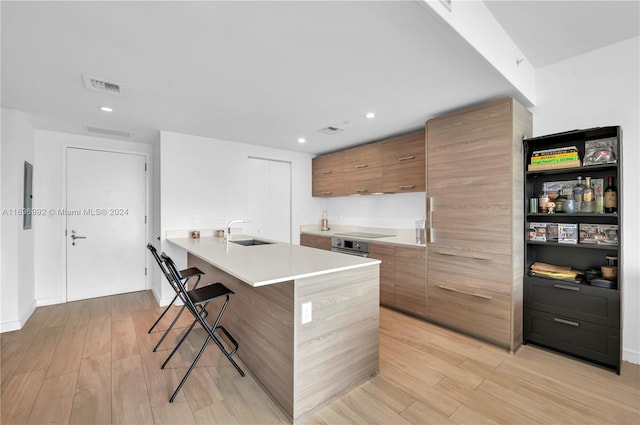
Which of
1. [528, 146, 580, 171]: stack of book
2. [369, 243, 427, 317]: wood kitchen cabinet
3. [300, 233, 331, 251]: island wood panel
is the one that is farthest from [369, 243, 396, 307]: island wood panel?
[528, 146, 580, 171]: stack of book

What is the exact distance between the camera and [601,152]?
7.07ft

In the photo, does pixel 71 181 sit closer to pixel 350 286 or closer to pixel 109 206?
pixel 109 206

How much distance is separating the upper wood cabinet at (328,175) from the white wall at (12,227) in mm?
3715

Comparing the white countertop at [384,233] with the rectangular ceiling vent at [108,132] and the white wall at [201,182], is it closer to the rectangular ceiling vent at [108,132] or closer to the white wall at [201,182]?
the white wall at [201,182]

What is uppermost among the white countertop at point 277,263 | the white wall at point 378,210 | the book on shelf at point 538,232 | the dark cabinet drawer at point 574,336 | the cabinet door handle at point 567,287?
the white wall at point 378,210

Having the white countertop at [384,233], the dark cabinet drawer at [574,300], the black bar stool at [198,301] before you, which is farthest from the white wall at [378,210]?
the black bar stool at [198,301]

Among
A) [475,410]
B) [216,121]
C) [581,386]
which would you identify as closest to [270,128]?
[216,121]

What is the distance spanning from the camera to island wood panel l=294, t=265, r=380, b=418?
1.65 metres

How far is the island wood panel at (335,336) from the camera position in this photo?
1.65 m

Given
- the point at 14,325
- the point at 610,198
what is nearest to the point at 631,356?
the point at 610,198

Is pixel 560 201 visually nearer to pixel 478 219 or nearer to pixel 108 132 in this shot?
pixel 478 219

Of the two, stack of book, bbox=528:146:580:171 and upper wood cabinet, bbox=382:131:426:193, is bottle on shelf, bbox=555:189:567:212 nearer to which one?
stack of book, bbox=528:146:580:171

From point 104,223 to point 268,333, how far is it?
3480mm

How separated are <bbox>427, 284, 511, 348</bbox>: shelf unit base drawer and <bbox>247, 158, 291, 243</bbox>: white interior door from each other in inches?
105
